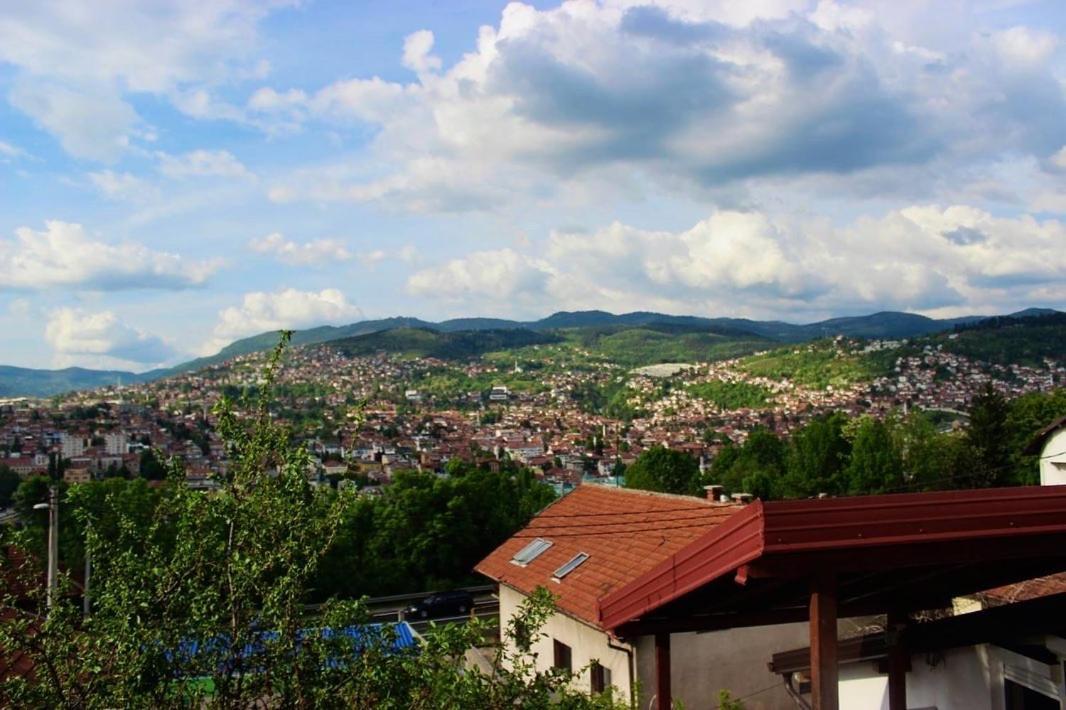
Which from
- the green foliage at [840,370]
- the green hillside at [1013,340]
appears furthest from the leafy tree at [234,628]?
the green foliage at [840,370]

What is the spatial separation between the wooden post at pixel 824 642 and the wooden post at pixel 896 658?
2983 mm

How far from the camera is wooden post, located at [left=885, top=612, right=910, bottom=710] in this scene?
6.51 m

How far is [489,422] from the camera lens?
18162 centimetres

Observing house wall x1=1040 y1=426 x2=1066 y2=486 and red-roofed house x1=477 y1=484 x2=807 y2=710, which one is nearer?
red-roofed house x1=477 y1=484 x2=807 y2=710

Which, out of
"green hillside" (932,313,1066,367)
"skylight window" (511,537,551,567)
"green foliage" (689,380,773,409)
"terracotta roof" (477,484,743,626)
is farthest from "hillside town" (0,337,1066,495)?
"skylight window" (511,537,551,567)

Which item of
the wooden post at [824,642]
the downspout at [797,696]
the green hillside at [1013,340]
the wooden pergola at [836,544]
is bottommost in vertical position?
the downspout at [797,696]

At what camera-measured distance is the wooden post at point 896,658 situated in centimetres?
651

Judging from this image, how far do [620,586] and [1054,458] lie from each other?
14391mm

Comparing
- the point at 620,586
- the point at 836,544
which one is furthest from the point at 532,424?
the point at 836,544

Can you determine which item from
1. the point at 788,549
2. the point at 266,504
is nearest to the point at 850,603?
the point at 788,549

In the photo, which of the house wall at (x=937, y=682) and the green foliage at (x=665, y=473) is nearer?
the house wall at (x=937, y=682)

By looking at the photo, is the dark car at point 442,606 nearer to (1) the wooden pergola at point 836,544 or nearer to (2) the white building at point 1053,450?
(2) the white building at point 1053,450

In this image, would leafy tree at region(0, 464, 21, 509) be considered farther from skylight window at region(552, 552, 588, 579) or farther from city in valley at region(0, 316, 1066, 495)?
skylight window at region(552, 552, 588, 579)

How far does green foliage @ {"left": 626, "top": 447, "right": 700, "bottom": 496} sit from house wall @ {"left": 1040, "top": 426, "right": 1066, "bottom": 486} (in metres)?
33.3
